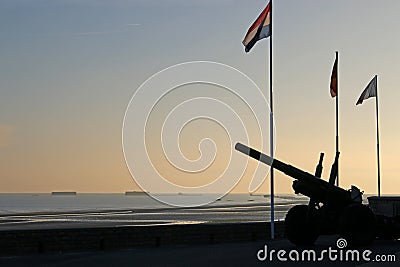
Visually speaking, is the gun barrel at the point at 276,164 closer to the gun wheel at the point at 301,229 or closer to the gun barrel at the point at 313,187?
the gun barrel at the point at 313,187

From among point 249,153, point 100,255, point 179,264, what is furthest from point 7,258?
point 249,153

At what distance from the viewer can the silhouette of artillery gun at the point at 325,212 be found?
2292 cm

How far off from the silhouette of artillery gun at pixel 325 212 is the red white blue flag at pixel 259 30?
482 cm

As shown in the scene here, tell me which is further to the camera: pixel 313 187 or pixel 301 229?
pixel 301 229

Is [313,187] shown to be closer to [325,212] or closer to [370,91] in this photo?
[325,212]

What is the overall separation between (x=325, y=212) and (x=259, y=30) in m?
7.88

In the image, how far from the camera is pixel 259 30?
28.1 metres

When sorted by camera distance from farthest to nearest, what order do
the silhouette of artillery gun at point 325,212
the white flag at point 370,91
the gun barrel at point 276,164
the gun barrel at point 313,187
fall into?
the white flag at point 370,91 → the gun barrel at point 276,164 → the gun barrel at point 313,187 → the silhouette of artillery gun at point 325,212

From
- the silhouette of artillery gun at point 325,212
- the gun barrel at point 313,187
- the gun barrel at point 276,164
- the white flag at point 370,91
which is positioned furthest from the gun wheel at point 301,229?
the white flag at point 370,91

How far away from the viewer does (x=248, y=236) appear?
1091 inches

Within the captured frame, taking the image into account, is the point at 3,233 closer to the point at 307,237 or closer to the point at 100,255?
the point at 100,255

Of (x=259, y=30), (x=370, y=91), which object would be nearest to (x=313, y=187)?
(x=259, y=30)

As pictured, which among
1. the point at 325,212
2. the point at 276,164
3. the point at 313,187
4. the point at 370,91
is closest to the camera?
the point at 313,187

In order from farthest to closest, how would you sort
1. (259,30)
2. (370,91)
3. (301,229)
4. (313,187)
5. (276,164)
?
(370,91) < (259,30) < (276,164) < (301,229) < (313,187)
